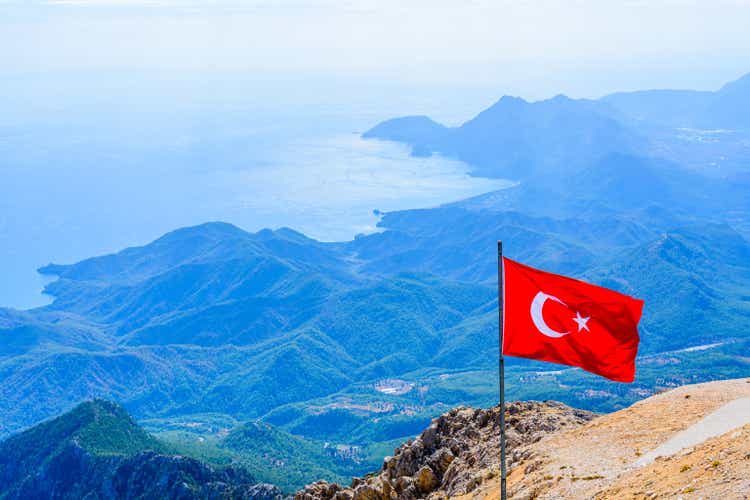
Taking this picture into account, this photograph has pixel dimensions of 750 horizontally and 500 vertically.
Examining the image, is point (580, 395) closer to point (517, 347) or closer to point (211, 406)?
point (211, 406)

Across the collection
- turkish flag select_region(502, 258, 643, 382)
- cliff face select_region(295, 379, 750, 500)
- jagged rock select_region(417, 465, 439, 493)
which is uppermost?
turkish flag select_region(502, 258, 643, 382)

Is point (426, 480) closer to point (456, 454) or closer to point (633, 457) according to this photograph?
point (456, 454)

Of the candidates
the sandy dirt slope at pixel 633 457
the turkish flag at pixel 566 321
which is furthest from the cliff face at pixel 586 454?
the turkish flag at pixel 566 321

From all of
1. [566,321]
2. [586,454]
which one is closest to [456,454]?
[586,454]

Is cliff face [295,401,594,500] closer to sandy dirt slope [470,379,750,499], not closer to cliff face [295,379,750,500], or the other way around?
cliff face [295,379,750,500]

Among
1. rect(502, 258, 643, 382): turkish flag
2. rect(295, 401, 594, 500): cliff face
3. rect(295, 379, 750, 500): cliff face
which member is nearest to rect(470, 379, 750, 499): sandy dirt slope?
rect(295, 379, 750, 500): cliff face

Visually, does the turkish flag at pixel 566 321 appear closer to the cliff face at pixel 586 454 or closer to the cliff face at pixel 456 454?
the cliff face at pixel 586 454
